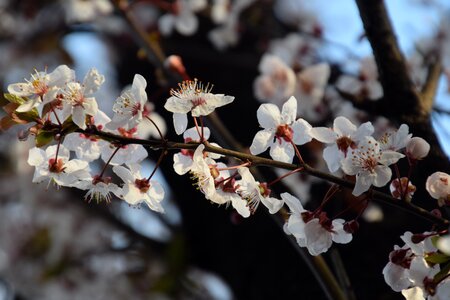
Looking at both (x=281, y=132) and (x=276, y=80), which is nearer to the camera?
(x=281, y=132)

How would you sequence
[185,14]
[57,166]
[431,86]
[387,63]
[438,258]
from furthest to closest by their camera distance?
[185,14] < [431,86] < [387,63] < [57,166] < [438,258]

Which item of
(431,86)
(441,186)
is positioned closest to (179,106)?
(441,186)

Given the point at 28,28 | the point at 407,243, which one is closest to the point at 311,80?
the point at 407,243

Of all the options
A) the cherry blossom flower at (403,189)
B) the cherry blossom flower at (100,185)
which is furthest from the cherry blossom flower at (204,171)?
the cherry blossom flower at (403,189)

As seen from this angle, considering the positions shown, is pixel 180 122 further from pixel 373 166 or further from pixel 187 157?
pixel 373 166

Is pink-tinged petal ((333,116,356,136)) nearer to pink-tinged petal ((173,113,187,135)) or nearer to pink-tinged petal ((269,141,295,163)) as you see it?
pink-tinged petal ((269,141,295,163))

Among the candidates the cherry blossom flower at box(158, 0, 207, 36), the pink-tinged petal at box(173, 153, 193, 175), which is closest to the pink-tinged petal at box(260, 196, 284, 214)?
the pink-tinged petal at box(173, 153, 193, 175)

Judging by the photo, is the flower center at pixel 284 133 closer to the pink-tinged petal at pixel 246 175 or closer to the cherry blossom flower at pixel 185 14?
the pink-tinged petal at pixel 246 175
